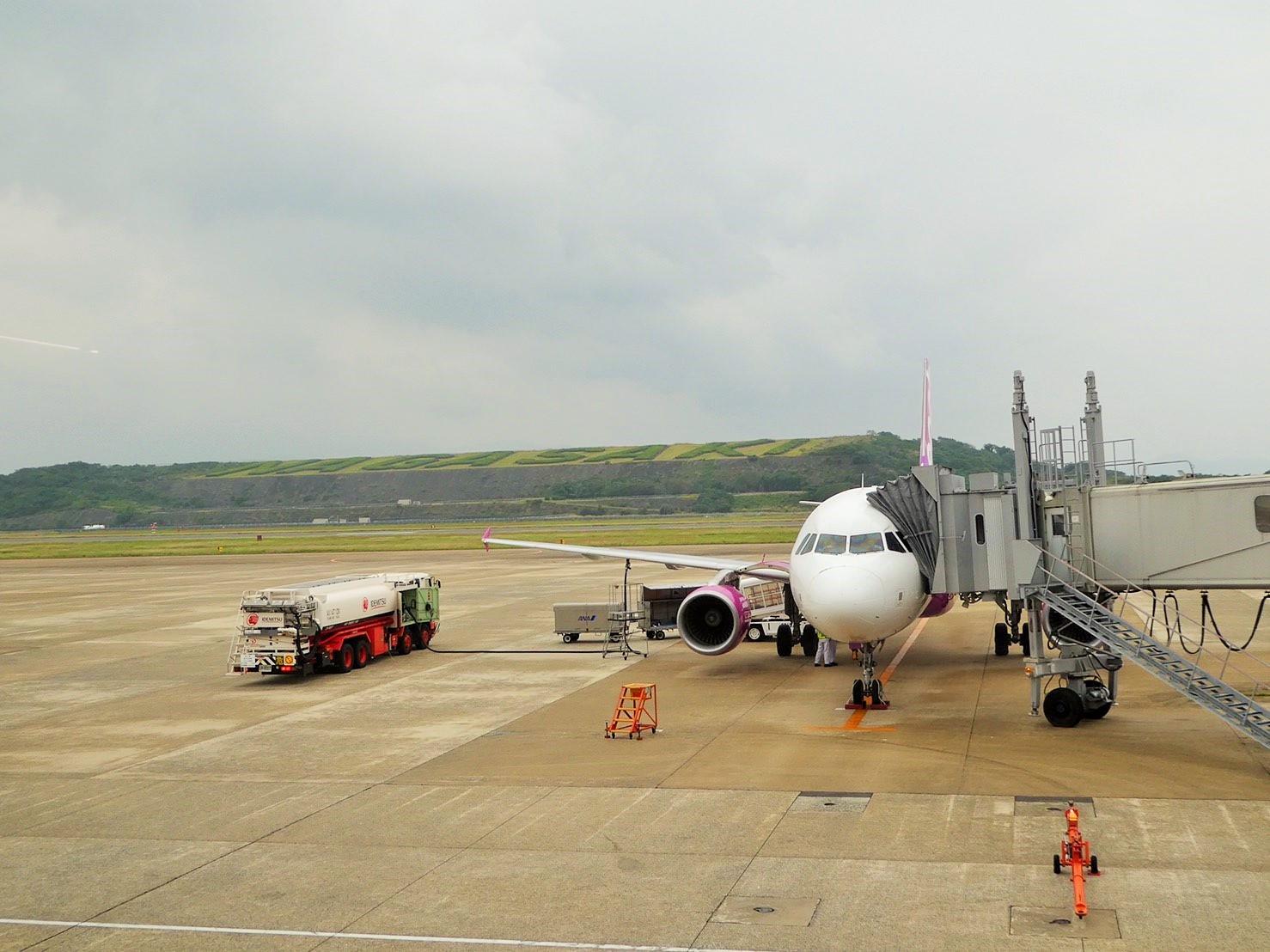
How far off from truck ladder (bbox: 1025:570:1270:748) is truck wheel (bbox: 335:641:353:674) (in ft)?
60.2

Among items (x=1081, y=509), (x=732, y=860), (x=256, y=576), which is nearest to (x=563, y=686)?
(x=1081, y=509)

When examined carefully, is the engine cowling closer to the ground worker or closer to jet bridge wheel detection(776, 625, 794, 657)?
the ground worker

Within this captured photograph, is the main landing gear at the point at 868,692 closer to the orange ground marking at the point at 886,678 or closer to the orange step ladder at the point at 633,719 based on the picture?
the orange ground marking at the point at 886,678

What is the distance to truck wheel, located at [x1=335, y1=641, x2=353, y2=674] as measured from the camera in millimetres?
31297

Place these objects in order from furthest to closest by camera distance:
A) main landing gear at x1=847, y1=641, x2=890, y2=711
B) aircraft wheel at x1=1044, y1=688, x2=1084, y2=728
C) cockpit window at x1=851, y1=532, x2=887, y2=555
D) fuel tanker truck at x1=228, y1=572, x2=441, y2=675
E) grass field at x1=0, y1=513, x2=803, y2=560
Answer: grass field at x1=0, y1=513, x2=803, y2=560 < fuel tanker truck at x1=228, y1=572, x2=441, y2=675 < main landing gear at x1=847, y1=641, x2=890, y2=711 < cockpit window at x1=851, y1=532, x2=887, y2=555 < aircraft wheel at x1=1044, y1=688, x2=1084, y2=728

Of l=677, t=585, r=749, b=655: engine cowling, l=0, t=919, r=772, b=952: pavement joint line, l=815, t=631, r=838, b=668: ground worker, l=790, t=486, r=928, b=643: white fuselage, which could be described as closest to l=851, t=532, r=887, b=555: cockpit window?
l=790, t=486, r=928, b=643: white fuselage

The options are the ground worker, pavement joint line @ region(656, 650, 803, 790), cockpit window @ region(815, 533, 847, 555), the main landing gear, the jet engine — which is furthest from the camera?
the ground worker

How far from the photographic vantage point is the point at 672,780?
1798 centimetres

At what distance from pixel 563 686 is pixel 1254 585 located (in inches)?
599

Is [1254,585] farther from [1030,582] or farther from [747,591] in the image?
[747,591]

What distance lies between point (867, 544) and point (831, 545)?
790 millimetres

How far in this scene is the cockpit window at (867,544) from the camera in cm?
2228

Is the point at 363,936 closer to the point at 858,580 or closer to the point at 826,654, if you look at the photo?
the point at 858,580

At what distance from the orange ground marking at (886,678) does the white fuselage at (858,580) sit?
1592 millimetres
